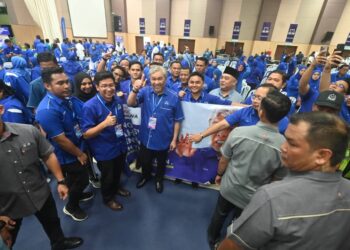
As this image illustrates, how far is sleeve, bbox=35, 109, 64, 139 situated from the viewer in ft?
5.92

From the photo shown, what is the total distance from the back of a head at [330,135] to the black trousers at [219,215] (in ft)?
4.08

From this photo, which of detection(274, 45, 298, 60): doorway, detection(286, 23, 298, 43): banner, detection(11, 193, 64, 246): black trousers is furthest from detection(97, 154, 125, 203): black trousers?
detection(286, 23, 298, 43): banner

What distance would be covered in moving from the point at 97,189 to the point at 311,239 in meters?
2.90

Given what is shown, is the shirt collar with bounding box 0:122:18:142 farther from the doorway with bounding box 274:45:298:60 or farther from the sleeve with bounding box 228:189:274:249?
the doorway with bounding box 274:45:298:60

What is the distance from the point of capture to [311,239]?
872 millimetres

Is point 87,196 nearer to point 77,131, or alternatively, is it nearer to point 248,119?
point 77,131

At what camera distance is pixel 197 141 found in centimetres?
223

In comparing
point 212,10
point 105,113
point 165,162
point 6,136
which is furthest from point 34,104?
point 212,10

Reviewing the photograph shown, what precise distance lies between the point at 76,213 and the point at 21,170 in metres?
1.33

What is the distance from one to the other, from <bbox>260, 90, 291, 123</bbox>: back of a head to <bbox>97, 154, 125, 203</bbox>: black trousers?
5.99 ft

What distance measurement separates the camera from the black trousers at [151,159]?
286 cm

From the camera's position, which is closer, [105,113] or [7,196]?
[7,196]

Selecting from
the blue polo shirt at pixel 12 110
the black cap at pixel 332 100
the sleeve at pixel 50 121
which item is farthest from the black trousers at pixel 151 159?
the black cap at pixel 332 100

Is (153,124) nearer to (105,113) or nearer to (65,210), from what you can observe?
(105,113)
